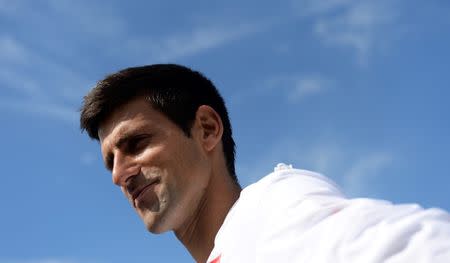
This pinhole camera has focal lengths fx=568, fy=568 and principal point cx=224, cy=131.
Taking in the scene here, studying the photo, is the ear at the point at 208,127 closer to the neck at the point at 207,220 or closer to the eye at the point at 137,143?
the neck at the point at 207,220

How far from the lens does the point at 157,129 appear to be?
429cm

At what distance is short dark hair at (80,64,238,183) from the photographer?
450 cm

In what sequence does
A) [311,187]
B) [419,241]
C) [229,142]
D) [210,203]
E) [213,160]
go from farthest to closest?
[229,142] → [213,160] → [210,203] → [311,187] → [419,241]

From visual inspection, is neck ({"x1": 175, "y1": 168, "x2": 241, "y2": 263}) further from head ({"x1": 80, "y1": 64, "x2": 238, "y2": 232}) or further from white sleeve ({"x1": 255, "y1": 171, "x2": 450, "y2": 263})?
white sleeve ({"x1": 255, "y1": 171, "x2": 450, "y2": 263})

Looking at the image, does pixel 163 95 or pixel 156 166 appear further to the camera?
pixel 163 95

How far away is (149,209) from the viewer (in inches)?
159

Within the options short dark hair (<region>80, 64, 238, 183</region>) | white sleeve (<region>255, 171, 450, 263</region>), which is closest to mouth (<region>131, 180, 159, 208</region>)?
short dark hair (<region>80, 64, 238, 183</region>)

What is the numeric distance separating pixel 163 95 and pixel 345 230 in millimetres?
2716

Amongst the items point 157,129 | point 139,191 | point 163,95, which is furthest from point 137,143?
point 163,95

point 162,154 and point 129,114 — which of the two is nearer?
point 162,154

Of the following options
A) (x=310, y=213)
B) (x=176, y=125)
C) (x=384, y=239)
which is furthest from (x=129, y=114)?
(x=384, y=239)

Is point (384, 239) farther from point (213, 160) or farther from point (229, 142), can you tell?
point (229, 142)

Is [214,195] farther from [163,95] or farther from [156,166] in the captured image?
[163,95]

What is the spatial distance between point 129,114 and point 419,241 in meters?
2.83
